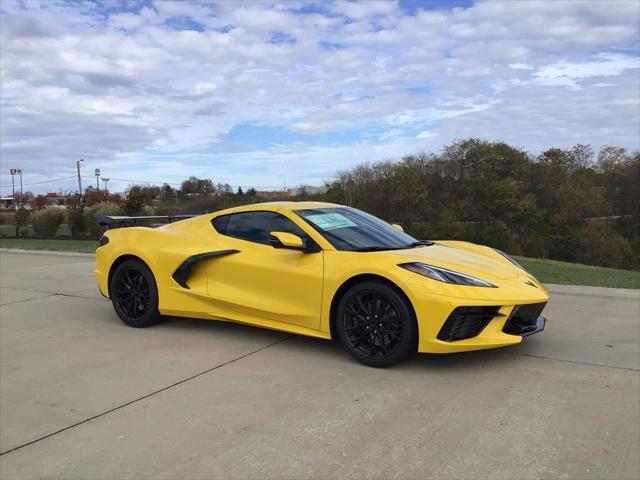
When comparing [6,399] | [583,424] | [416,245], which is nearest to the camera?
[583,424]

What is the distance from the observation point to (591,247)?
46844mm

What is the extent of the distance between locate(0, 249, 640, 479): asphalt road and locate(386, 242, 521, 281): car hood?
712 millimetres

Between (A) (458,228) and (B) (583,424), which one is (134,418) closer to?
(B) (583,424)

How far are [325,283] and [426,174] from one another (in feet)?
157

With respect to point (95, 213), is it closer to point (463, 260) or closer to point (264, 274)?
point (264, 274)

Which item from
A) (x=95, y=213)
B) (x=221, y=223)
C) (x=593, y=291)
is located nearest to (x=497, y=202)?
(x=95, y=213)

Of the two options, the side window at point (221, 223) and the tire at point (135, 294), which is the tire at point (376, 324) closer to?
the side window at point (221, 223)

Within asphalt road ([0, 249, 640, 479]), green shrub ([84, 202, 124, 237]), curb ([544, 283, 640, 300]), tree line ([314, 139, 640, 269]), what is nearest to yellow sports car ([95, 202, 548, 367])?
asphalt road ([0, 249, 640, 479])

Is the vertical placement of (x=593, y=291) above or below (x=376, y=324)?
below

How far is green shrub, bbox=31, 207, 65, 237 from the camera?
1109 inches

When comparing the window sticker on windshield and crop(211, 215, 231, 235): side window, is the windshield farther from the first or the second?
crop(211, 215, 231, 235): side window

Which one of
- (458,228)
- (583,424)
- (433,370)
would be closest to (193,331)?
(433,370)

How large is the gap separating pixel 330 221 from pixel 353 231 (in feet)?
0.80

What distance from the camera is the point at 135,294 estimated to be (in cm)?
571
